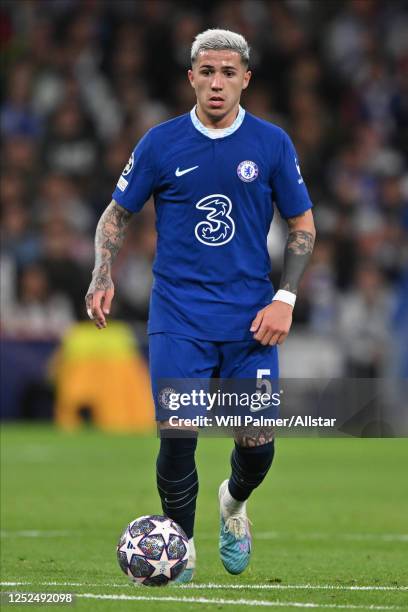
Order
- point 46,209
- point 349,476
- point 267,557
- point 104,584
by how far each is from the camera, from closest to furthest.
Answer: point 104,584, point 267,557, point 349,476, point 46,209

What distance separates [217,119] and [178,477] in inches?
64.5

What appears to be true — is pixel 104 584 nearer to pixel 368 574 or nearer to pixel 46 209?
pixel 368 574

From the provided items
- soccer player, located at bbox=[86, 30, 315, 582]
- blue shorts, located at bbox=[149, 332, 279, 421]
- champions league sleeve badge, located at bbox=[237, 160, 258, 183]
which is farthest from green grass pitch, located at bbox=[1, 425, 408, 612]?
champions league sleeve badge, located at bbox=[237, 160, 258, 183]

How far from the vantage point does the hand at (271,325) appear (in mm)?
6852

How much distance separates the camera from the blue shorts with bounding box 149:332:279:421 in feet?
22.4

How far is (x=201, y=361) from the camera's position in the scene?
689 centimetres

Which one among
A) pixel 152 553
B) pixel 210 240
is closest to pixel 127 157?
pixel 210 240

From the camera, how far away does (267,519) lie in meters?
10.7

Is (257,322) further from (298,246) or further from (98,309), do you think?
(98,309)

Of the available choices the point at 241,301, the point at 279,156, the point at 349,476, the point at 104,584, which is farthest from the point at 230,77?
the point at 349,476

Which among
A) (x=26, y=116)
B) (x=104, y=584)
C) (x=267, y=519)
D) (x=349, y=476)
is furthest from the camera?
(x=26, y=116)

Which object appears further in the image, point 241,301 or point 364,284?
point 364,284

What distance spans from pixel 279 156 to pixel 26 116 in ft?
50.5

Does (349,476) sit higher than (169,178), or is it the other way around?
(169,178)
